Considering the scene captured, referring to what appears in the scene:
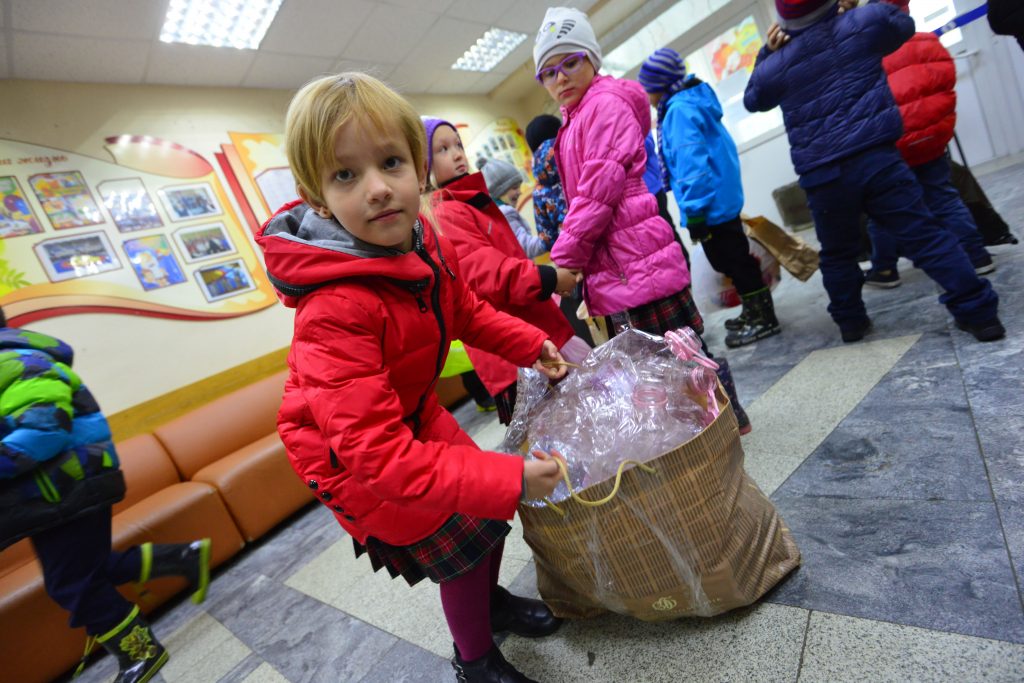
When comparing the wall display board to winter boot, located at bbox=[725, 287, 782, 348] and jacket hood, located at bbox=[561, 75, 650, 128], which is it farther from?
winter boot, located at bbox=[725, 287, 782, 348]

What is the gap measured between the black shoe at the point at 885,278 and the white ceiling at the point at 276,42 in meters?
2.67

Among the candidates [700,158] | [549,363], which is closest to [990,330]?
[700,158]

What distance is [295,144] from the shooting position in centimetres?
83

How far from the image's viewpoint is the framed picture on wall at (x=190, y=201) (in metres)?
3.51

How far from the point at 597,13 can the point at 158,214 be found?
470 centimetres

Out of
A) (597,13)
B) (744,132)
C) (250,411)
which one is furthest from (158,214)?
(744,132)

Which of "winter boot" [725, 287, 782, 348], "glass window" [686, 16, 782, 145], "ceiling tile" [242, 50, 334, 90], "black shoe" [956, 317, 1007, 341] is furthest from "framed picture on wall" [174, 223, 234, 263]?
"glass window" [686, 16, 782, 145]

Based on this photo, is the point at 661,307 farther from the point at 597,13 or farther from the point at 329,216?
the point at 597,13

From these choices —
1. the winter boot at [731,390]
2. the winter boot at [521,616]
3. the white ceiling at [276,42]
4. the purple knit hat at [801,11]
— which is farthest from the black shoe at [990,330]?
the white ceiling at [276,42]

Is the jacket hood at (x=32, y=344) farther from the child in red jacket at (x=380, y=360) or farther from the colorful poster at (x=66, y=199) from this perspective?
the colorful poster at (x=66, y=199)

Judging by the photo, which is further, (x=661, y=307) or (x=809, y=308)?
(x=809, y=308)

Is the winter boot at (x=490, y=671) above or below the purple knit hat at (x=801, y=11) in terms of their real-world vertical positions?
below

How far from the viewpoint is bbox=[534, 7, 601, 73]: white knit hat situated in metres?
1.51

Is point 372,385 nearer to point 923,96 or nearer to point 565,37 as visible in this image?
point 565,37
